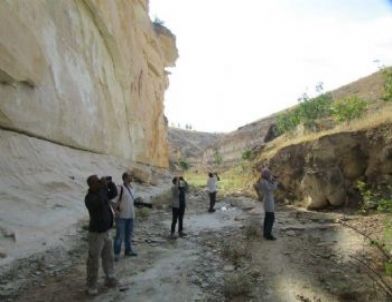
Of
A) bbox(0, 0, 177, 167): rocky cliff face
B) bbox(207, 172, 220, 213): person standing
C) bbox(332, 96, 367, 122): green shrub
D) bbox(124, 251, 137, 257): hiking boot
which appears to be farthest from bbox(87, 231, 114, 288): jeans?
bbox(332, 96, 367, 122): green shrub

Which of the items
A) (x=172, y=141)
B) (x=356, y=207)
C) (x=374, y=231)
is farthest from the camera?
(x=172, y=141)

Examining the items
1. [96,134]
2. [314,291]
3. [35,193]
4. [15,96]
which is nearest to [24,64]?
[15,96]

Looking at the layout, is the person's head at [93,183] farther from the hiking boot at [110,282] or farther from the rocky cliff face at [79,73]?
the rocky cliff face at [79,73]

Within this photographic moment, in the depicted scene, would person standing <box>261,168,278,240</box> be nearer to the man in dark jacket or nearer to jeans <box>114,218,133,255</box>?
jeans <box>114,218,133,255</box>

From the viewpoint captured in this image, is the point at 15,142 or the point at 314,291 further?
the point at 15,142

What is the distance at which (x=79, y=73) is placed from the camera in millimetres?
14906

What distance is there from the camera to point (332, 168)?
13.1 meters

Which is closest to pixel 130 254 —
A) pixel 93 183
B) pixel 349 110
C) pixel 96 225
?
pixel 96 225

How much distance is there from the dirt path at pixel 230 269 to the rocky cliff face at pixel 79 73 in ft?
13.4

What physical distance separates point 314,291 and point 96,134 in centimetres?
1142

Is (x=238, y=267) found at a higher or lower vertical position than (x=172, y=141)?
lower

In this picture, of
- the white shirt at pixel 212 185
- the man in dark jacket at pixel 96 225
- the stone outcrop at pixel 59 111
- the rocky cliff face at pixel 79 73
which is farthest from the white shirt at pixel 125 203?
the white shirt at pixel 212 185

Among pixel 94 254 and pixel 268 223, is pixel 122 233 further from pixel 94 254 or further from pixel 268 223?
pixel 268 223

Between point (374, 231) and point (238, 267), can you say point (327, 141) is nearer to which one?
point (374, 231)
